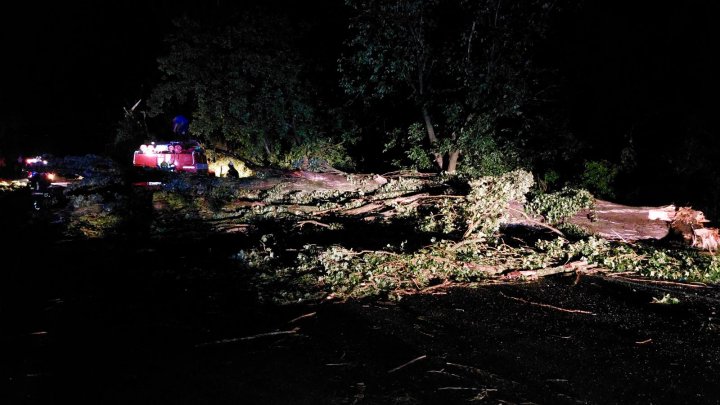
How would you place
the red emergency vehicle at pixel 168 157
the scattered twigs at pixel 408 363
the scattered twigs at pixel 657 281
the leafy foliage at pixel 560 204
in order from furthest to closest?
the red emergency vehicle at pixel 168 157, the leafy foliage at pixel 560 204, the scattered twigs at pixel 657 281, the scattered twigs at pixel 408 363

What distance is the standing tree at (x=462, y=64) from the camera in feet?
36.4

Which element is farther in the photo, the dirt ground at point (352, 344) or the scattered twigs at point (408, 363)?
the scattered twigs at point (408, 363)

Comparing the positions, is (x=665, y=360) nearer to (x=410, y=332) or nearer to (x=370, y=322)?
(x=410, y=332)

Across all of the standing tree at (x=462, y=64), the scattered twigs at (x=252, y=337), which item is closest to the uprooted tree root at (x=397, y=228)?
the scattered twigs at (x=252, y=337)

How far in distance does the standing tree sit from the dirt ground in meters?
Result: 6.86

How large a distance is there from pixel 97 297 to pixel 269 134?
12255 millimetres

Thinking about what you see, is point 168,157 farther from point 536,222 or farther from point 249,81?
point 536,222

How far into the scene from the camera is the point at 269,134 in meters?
16.8

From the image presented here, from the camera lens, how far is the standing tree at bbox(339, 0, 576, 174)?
1110 cm

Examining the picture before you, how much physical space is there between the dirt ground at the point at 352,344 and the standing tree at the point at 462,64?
22.5ft

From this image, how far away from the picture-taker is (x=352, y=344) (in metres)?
3.95

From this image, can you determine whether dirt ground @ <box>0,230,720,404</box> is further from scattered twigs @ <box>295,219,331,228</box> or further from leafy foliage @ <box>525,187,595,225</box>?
leafy foliage @ <box>525,187,595,225</box>

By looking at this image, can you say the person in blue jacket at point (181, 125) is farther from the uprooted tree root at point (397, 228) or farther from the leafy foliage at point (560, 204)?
the leafy foliage at point (560, 204)

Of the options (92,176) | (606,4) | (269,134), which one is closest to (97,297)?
(92,176)
